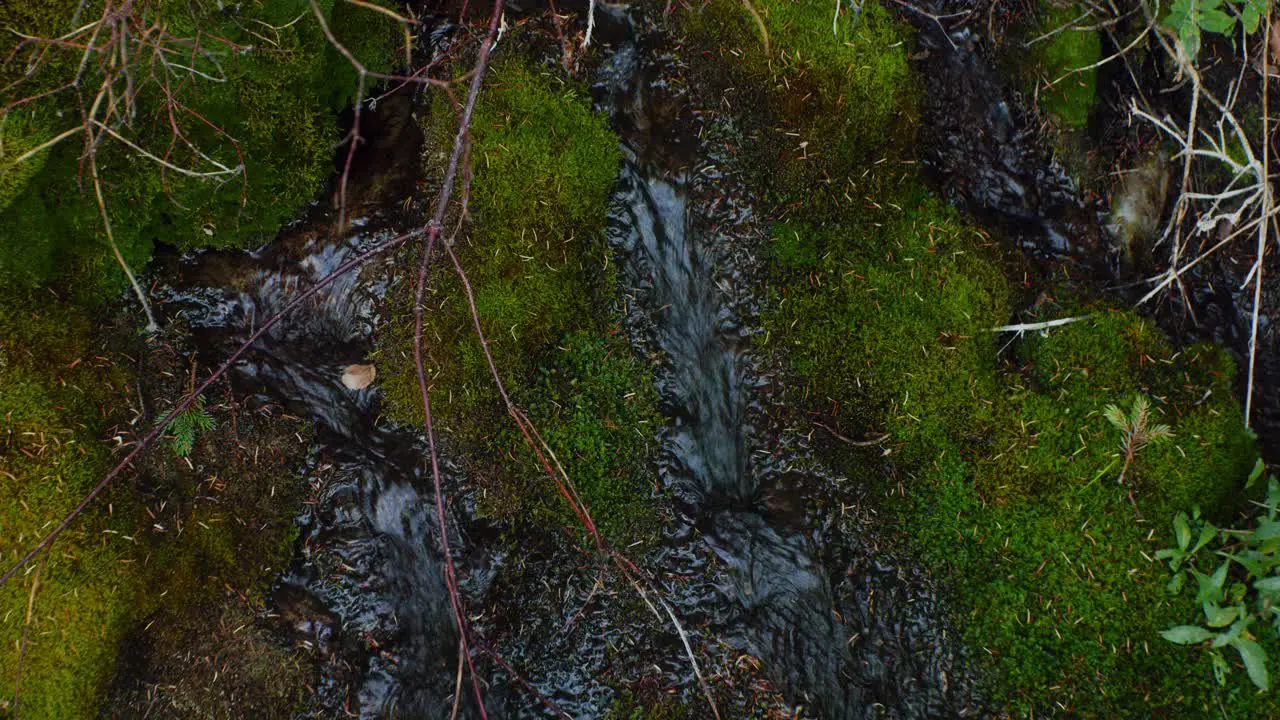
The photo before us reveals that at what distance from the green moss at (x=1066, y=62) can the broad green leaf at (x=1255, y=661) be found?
2806mm

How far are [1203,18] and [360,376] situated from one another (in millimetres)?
4862

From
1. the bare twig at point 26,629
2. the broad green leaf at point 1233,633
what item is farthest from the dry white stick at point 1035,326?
the bare twig at point 26,629

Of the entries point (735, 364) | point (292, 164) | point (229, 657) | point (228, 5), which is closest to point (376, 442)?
point (229, 657)

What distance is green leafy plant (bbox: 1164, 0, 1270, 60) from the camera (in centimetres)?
352

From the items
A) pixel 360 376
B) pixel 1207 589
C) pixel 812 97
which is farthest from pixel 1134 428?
pixel 360 376

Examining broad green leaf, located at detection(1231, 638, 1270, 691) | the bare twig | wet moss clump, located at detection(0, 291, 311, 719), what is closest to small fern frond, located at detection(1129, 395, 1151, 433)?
broad green leaf, located at detection(1231, 638, 1270, 691)

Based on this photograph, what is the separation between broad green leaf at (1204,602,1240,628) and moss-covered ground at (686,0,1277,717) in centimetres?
9

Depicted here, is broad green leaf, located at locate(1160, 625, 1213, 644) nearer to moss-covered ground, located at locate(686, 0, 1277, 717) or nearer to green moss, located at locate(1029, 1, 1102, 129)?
moss-covered ground, located at locate(686, 0, 1277, 717)

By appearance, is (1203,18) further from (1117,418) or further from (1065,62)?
(1117,418)

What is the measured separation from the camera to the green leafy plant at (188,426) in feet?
13.1

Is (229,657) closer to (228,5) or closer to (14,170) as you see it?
(14,170)

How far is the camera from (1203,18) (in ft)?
11.7

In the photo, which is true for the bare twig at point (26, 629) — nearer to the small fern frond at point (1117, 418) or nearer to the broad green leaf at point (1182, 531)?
the small fern frond at point (1117, 418)

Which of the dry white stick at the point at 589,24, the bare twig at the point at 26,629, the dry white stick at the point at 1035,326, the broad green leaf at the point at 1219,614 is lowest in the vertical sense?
the broad green leaf at the point at 1219,614
